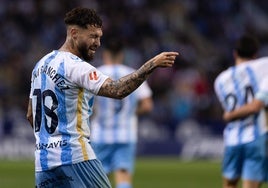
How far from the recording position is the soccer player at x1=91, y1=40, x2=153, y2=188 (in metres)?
11.2

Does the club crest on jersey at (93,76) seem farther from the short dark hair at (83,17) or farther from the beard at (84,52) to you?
the short dark hair at (83,17)

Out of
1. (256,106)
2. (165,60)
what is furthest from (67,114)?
(256,106)

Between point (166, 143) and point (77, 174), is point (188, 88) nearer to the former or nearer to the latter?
point (166, 143)

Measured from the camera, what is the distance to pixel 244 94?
9.52 m

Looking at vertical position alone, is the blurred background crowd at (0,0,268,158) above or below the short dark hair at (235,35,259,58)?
above

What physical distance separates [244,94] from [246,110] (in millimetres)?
345

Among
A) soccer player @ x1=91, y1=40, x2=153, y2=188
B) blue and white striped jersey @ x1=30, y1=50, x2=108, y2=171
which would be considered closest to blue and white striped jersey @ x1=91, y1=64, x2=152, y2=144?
soccer player @ x1=91, y1=40, x2=153, y2=188

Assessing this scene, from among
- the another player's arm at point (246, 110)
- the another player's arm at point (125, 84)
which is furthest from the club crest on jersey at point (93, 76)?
the another player's arm at point (246, 110)

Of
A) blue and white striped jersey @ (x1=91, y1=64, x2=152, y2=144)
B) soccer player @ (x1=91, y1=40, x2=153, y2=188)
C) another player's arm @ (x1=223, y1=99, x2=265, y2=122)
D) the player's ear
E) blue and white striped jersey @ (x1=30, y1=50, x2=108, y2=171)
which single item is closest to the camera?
blue and white striped jersey @ (x1=30, y1=50, x2=108, y2=171)

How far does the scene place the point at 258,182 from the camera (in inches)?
374

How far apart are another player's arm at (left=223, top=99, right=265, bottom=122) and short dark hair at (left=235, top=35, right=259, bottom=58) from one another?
0.55 m

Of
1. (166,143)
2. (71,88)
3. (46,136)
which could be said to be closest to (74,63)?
(71,88)

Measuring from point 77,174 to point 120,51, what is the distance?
4626 mm

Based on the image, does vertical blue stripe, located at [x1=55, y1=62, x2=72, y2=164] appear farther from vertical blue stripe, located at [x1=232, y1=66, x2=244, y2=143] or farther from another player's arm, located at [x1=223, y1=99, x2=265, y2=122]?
vertical blue stripe, located at [x1=232, y1=66, x2=244, y2=143]
